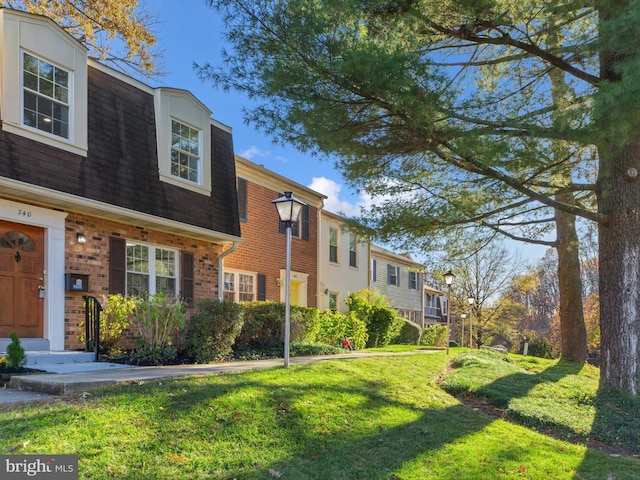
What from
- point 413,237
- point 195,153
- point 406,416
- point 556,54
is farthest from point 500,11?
point 195,153

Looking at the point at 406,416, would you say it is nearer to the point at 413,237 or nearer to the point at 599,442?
the point at 599,442

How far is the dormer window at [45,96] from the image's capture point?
7.97m

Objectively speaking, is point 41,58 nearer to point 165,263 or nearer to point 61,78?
point 61,78

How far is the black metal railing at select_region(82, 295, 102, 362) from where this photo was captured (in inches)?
323

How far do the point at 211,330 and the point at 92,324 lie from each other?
200 centimetres

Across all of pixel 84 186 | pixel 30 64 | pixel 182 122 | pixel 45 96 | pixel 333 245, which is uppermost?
pixel 30 64

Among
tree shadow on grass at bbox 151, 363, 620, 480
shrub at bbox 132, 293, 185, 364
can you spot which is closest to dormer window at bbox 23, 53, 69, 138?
shrub at bbox 132, 293, 185, 364

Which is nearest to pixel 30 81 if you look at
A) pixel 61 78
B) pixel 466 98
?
pixel 61 78

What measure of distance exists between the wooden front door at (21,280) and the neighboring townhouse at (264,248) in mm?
5337

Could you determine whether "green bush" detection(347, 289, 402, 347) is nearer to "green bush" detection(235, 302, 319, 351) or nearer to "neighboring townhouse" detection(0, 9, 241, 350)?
"green bush" detection(235, 302, 319, 351)

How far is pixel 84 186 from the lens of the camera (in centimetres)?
856

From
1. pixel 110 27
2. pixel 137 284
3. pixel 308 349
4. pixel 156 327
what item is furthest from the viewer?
pixel 110 27

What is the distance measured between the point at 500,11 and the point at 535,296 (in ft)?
134

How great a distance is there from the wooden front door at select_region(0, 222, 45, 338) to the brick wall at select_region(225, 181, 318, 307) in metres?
5.61
